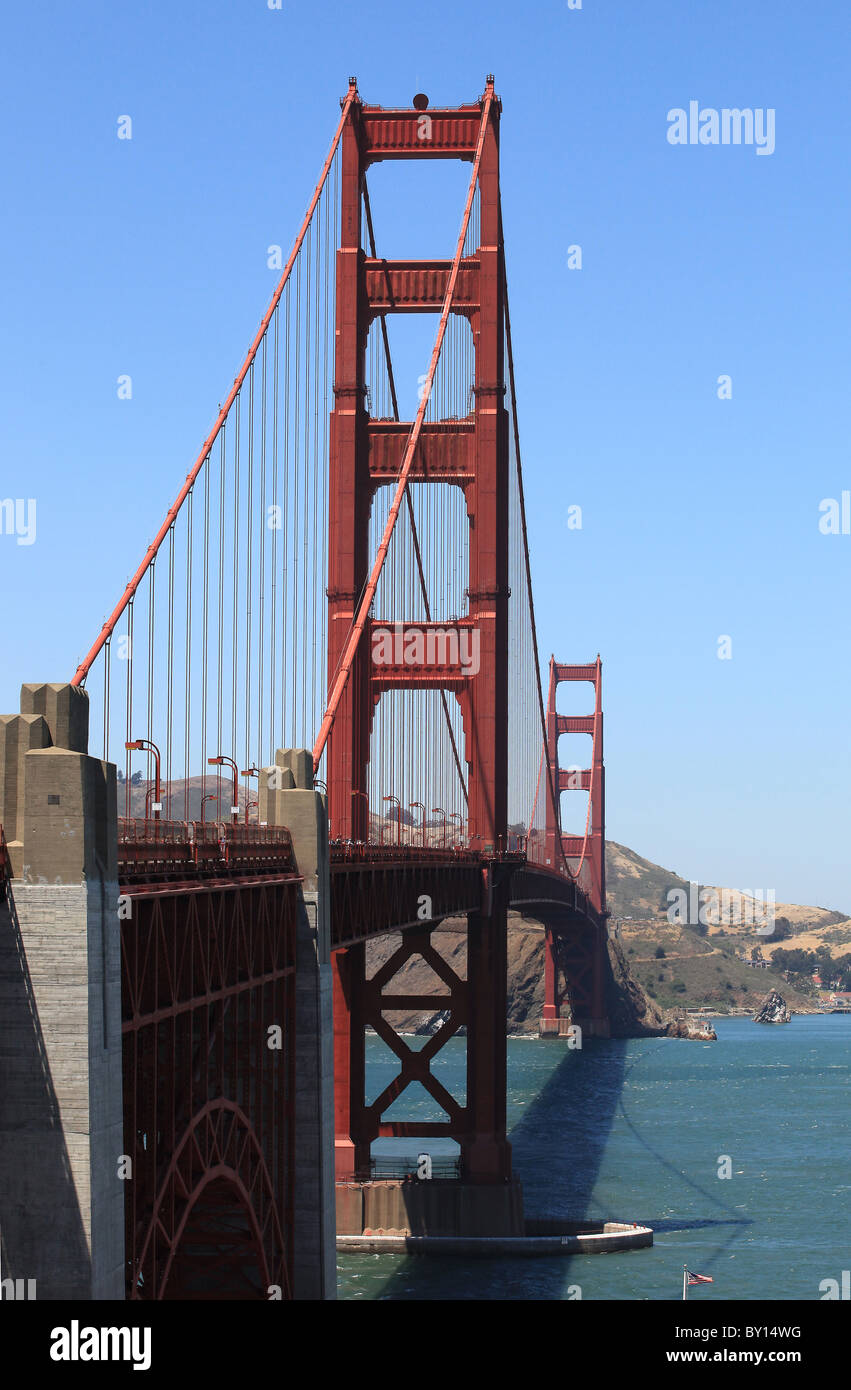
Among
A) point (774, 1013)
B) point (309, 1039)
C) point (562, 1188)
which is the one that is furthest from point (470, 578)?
point (774, 1013)

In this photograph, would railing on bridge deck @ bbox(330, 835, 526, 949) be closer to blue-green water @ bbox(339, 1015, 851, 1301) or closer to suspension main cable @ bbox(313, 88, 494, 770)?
suspension main cable @ bbox(313, 88, 494, 770)

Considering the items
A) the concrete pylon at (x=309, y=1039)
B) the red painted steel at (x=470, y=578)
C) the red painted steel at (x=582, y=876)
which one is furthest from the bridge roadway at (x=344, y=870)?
the red painted steel at (x=582, y=876)

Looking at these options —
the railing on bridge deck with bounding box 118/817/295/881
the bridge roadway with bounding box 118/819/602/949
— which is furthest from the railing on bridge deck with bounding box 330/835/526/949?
the railing on bridge deck with bounding box 118/817/295/881

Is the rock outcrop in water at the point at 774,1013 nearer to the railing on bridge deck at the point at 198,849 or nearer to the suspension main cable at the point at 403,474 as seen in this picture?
the suspension main cable at the point at 403,474
